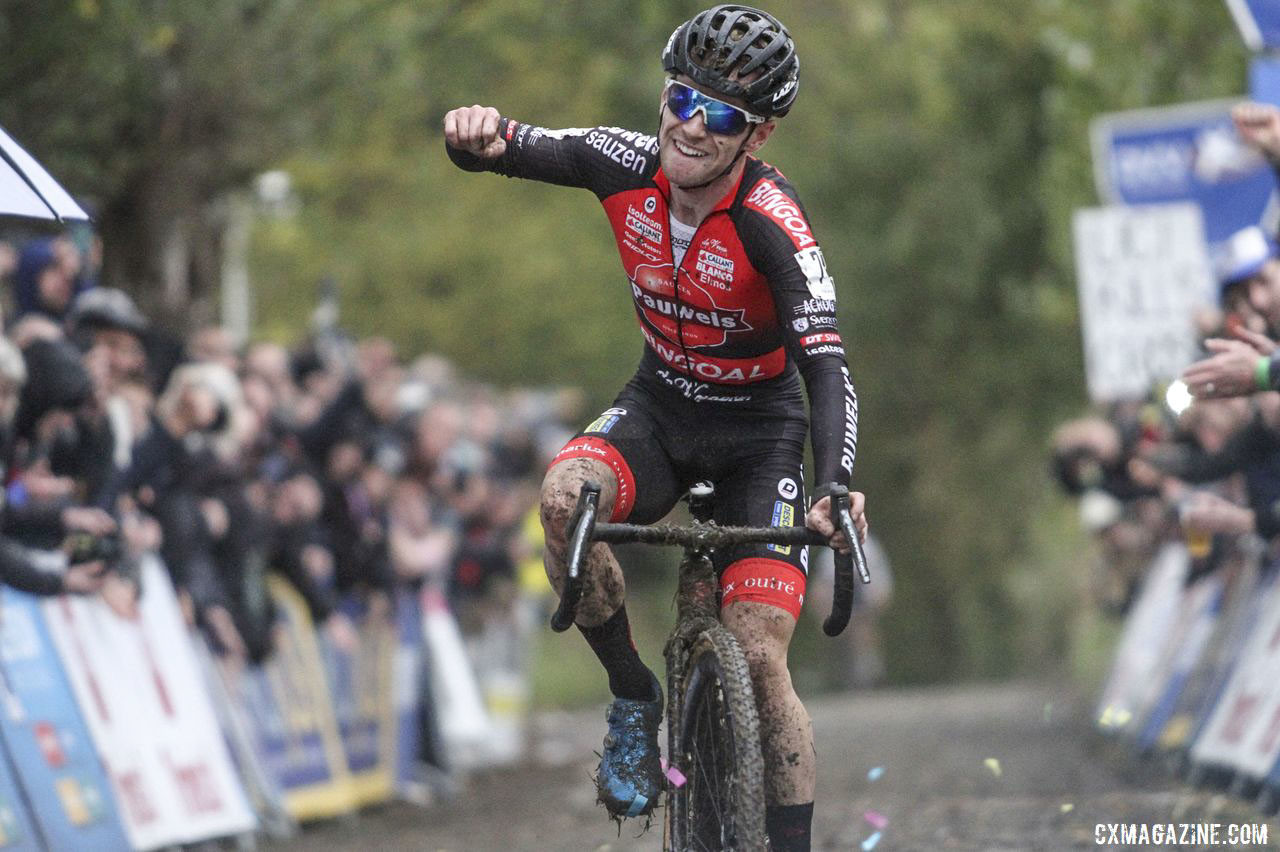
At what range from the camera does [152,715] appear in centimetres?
1054

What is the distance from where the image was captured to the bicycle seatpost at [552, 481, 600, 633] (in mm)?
6320

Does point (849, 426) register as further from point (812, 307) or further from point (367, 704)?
point (367, 704)

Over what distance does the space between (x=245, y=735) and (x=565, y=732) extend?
1039 cm

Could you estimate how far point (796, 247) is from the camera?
6.73 meters

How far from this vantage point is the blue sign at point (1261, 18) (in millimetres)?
11219

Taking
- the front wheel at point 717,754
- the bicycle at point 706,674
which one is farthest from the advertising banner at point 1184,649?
the front wheel at point 717,754

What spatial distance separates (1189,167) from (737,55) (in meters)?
10.9

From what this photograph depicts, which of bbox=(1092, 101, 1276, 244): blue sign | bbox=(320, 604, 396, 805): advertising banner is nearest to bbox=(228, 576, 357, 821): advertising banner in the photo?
bbox=(320, 604, 396, 805): advertising banner

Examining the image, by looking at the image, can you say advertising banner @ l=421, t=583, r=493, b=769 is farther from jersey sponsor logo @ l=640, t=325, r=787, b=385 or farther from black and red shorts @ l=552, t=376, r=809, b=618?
jersey sponsor logo @ l=640, t=325, r=787, b=385

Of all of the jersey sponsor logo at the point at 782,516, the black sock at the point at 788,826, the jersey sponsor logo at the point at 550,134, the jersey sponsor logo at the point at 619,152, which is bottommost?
the black sock at the point at 788,826

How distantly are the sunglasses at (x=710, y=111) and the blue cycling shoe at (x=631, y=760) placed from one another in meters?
1.80

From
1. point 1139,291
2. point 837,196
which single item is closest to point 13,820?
point 1139,291

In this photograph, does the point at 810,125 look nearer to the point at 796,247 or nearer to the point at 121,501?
the point at 121,501

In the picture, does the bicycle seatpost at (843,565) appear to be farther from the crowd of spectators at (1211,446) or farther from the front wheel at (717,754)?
the crowd of spectators at (1211,446)
